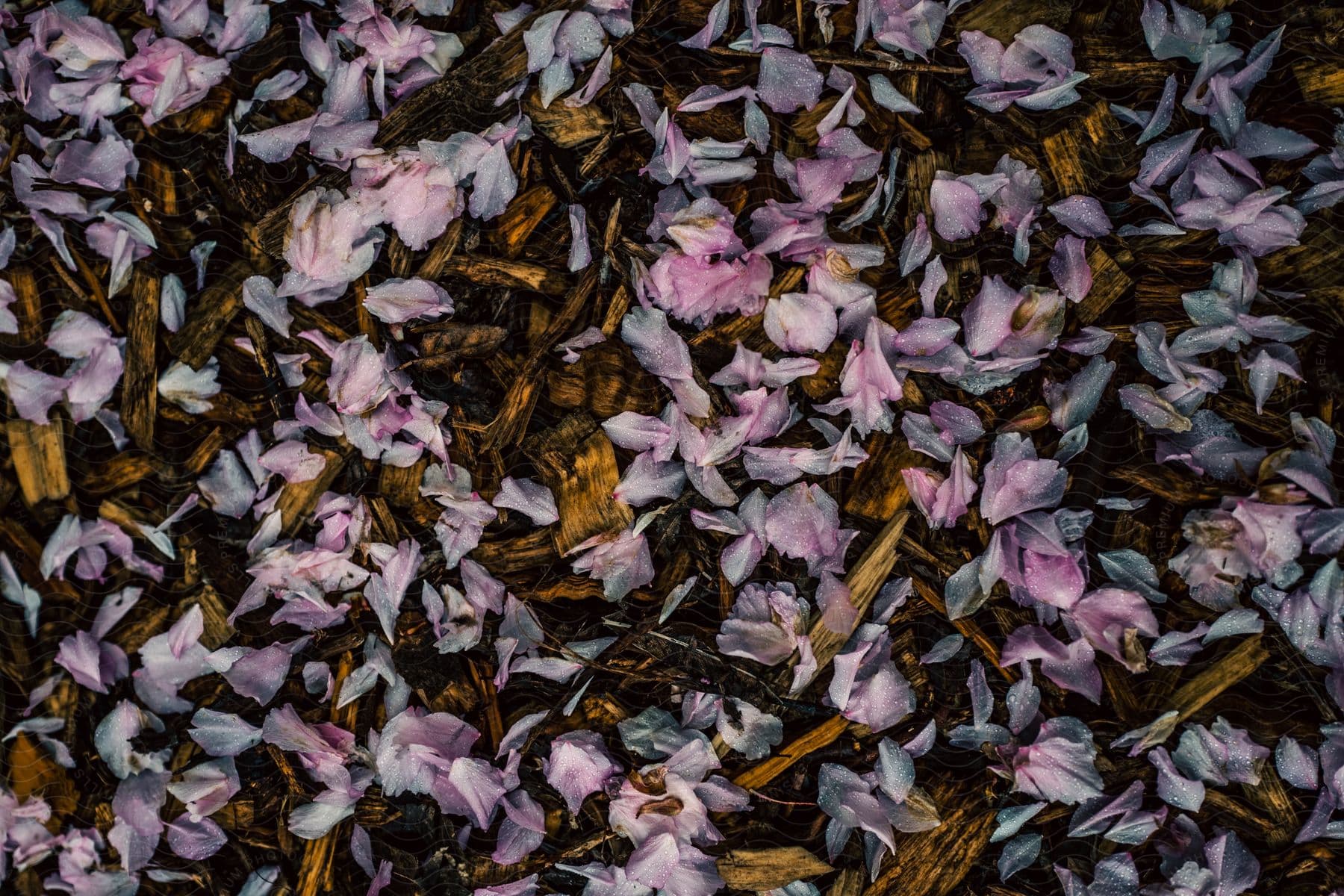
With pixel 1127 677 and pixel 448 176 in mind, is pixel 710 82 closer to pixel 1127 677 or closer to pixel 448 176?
pixel 448 176

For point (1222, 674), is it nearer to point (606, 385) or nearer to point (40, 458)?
point (606, 385)

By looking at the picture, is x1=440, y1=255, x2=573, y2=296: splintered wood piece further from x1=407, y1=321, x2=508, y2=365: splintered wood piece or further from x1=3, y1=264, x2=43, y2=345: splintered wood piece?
x1=3, y1=264, x2=43, y2=345: splintered wood piece

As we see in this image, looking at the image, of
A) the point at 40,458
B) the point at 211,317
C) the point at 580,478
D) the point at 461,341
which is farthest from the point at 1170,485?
Result: the point at 40,458

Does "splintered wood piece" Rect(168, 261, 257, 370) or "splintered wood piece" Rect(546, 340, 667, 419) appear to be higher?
"splintered wood piece" Rect(168, 261, 257, 370)

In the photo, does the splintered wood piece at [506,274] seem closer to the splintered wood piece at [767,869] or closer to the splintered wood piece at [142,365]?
the splintered wood piece at [142,365]

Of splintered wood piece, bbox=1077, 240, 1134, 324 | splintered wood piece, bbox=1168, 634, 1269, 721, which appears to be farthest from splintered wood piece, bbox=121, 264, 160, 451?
splintered wood piece, bbox=1168, 634, 1269, 721

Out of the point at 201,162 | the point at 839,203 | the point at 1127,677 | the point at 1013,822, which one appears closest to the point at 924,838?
the point at 1013,822
